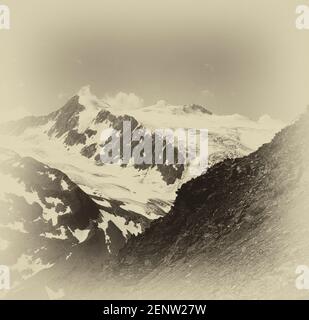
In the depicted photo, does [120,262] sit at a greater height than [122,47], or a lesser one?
lesser

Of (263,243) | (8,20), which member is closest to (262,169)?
(263,243)

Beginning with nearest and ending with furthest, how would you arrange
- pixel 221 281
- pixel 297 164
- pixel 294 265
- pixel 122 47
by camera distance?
pixel 294 265, pixel 221 281, pixel 297 164, pixel 122 47

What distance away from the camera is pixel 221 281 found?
212 feet

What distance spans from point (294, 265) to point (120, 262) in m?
37.5

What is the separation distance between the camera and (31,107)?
84188 millimetres

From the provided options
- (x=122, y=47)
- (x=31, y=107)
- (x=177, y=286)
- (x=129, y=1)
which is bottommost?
(x=177, y=286)

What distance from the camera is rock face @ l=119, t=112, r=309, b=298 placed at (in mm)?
62750

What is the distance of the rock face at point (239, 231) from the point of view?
62.8 meters

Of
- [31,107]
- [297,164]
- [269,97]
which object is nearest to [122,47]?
[31,107]

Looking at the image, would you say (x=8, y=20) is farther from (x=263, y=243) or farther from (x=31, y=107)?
(x=263, y=243)

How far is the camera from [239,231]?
247ft
